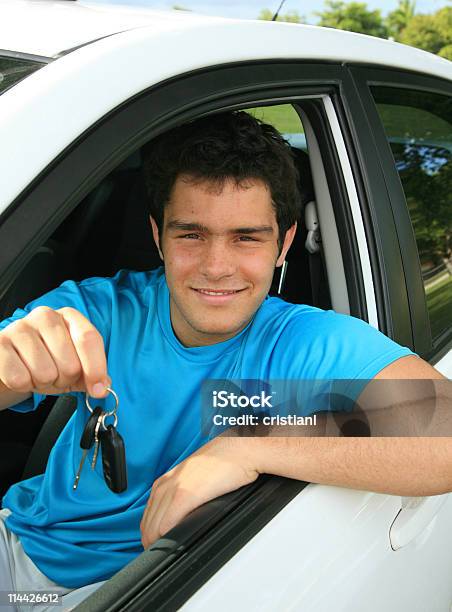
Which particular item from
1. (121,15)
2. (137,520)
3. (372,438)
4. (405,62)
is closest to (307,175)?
(405,62)

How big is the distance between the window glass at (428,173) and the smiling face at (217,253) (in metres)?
0.50

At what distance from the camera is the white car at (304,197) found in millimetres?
1010

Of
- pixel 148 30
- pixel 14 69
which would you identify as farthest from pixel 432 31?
pixel 14 69

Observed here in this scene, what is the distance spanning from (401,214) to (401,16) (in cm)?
3008

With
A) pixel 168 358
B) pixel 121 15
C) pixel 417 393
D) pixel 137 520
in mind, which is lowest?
pixel 137 520

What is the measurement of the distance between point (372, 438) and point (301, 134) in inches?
34.6

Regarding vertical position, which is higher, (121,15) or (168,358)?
(121,15)

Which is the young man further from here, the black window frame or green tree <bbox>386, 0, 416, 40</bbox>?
green tree <bbox>386, 0, 416, 40</bbox>

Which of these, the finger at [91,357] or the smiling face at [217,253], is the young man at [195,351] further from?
the finger at [91,357]

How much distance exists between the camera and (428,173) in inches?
85.3

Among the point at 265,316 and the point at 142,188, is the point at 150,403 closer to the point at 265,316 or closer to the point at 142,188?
the point at 265,316

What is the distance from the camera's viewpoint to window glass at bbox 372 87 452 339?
1925 millimetres

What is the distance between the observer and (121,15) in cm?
143

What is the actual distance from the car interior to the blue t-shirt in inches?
9.4
